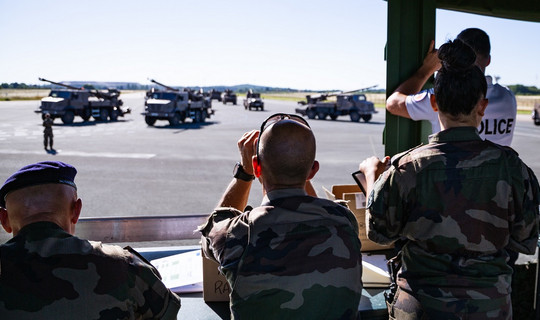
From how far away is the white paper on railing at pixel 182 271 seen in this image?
2285mm

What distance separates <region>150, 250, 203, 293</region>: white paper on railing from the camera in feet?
7.50

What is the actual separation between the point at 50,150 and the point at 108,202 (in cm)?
825

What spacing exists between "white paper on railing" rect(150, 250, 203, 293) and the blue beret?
88 cm

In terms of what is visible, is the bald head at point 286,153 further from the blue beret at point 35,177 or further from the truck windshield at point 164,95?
the truck windshield at point 164,95

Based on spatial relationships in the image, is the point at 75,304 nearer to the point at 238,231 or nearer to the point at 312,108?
the point at 238,231

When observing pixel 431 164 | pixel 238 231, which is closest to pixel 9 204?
pixel 238 231

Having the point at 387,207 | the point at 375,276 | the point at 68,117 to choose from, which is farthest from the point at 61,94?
the point at 387,207

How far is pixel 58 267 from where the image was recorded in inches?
58.0

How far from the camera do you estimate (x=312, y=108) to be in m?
36.5

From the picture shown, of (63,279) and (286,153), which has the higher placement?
(286,153)

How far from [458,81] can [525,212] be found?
21.7 inches

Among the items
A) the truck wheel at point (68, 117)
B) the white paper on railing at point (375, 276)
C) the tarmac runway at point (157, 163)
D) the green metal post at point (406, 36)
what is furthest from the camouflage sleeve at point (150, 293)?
the truck wheel at point (68, 117)

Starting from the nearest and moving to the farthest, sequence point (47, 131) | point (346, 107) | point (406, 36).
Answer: point (406, 36), point (47, 131), point (346, 107)

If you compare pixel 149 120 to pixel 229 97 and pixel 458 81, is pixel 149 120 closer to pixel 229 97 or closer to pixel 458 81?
pixel 458 81
